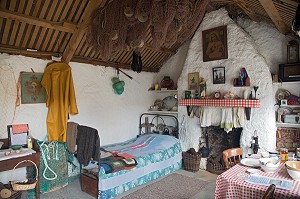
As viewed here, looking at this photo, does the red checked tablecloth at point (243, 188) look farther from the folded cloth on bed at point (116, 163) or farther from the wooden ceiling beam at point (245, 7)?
the wooden ceiling beam at point (245, 7)

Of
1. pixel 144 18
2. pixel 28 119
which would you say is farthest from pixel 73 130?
pixel 144 18

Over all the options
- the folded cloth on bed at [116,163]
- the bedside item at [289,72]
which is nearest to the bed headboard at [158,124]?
the folded cloth on bed at [116,163]

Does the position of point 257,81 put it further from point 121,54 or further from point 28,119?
point 28,119

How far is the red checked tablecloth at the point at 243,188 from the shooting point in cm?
164

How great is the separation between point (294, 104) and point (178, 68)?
9.03ft

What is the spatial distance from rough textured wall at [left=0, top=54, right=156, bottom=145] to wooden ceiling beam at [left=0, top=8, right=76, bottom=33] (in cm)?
75

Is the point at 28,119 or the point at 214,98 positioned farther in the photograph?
the point at 214,98

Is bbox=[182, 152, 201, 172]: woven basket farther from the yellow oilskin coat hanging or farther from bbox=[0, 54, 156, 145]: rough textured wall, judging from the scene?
the yellow oilskin coat hanging

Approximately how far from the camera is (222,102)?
4.05m

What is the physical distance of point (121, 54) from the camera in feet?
15.4

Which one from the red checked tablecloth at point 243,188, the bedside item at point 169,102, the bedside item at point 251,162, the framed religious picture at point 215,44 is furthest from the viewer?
the bedside item at point 169,102

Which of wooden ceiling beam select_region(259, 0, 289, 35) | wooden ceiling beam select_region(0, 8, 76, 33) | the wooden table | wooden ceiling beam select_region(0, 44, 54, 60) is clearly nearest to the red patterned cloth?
the wooden table

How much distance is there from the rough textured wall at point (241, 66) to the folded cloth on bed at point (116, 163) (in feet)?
5.65

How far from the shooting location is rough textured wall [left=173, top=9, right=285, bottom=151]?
12.2ft
